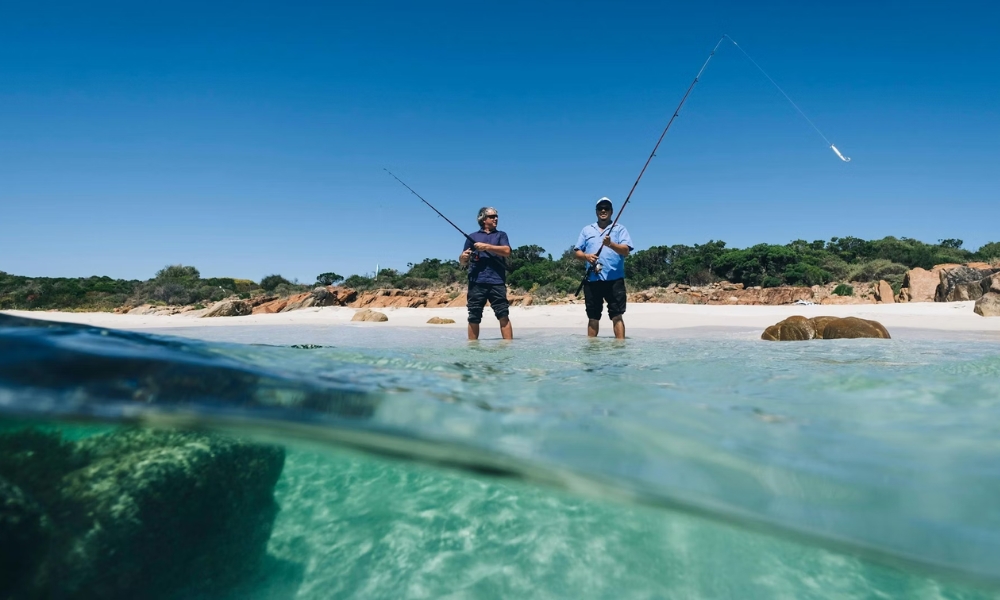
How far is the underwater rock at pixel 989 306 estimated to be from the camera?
1065 cm

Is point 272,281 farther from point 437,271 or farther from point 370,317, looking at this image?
point 370,317

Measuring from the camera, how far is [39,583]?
1792 mm

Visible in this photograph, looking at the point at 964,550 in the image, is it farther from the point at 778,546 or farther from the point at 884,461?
the point at 778,546

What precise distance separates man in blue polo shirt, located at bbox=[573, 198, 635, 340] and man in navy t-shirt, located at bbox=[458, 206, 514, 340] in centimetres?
109

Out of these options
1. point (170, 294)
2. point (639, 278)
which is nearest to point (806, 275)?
point (639, 278)

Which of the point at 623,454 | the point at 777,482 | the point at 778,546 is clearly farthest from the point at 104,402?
the point at 778,546

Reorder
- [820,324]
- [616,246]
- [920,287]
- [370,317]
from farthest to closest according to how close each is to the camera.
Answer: [920,287], [370,317], [820,324], [616,246]

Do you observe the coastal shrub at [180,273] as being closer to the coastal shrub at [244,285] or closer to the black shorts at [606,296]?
the coastal shrub at [244,285]

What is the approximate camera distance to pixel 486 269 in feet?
23.5

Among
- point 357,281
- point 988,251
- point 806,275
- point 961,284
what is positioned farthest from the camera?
point 357,281

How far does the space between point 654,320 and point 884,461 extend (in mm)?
10062

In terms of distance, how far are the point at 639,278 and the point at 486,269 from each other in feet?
87.3

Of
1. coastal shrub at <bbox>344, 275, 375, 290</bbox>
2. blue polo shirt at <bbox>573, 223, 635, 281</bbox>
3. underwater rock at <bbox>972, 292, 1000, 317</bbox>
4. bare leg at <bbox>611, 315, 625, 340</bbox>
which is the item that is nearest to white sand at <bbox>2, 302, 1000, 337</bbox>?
underwater rock at <bbox>972, 292, 1000, 317</bbox>

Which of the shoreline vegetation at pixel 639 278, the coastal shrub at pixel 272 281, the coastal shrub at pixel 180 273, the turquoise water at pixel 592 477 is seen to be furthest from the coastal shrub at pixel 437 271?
the turquoise water at pixel 592 477
